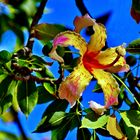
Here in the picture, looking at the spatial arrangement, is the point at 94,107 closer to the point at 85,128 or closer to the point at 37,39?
the point at 85,128

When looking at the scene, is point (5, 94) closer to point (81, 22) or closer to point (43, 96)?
point (43, 96)

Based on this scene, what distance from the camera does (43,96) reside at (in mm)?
1148

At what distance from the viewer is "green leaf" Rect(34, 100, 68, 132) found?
1.09m

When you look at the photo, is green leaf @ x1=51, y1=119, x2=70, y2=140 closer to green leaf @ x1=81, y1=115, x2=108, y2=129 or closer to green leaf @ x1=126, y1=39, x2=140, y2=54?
green leaf @ x1=81, y1=115, x2=108, y2=129

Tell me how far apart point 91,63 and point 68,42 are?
0.32ft

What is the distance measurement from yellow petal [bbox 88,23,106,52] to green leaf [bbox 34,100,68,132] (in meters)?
0.14

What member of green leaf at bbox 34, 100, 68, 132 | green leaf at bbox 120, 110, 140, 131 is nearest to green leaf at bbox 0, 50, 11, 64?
green leaf at bbox 34, 100, 68, 132

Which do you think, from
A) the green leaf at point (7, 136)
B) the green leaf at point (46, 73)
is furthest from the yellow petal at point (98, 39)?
the green leaf at point (7, 136)

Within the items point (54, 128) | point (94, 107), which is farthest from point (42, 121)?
point (94, 107)

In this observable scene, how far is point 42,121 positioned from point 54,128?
1.2 inches

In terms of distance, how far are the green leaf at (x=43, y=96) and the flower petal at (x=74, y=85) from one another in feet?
0.33

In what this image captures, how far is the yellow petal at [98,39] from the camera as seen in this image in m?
1.15

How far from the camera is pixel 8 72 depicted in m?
1.10

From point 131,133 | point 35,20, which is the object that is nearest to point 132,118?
point 131,133
